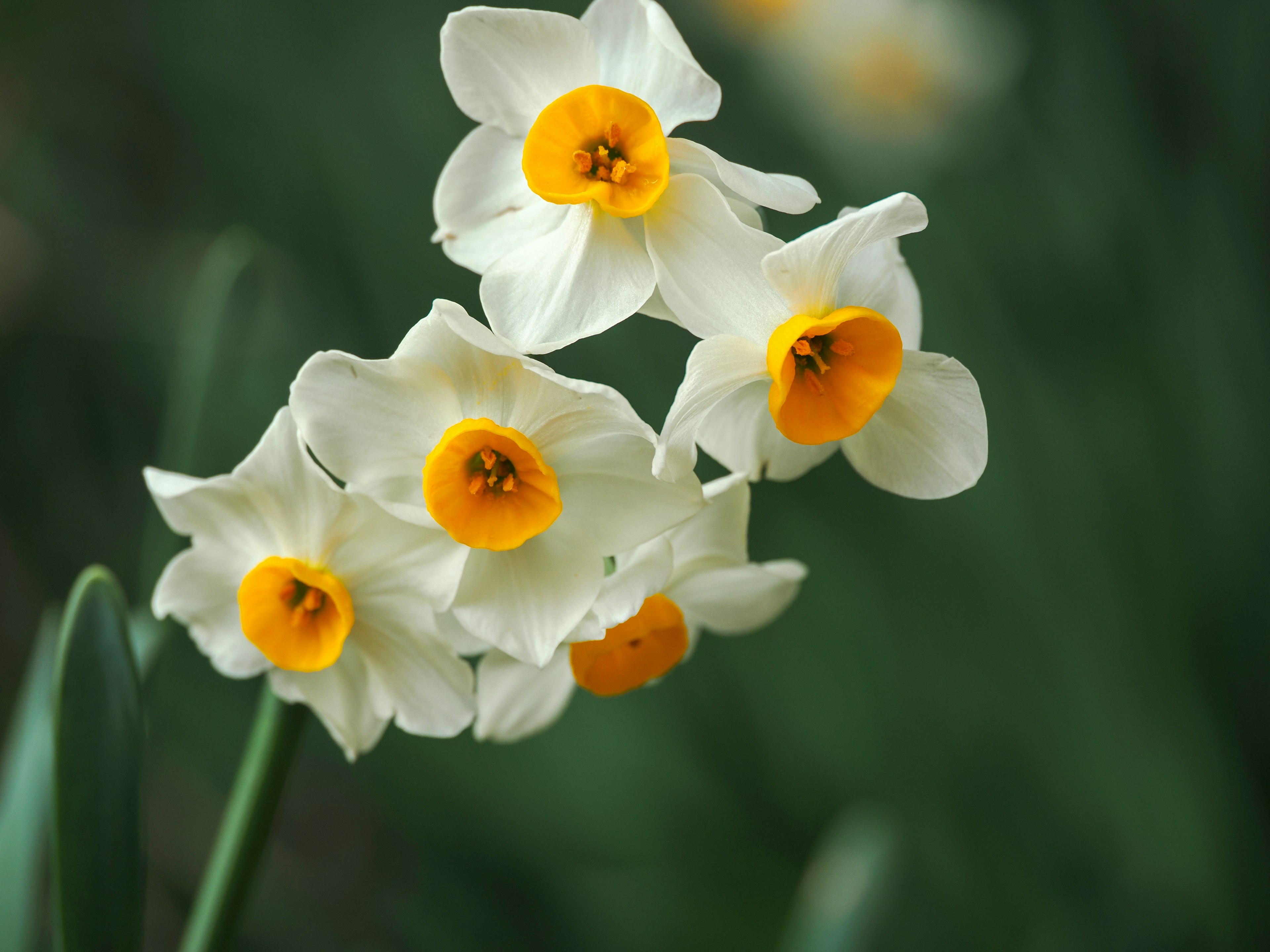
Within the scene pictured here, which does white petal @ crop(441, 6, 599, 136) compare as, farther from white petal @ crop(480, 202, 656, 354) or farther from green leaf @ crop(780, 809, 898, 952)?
green leaf @ crop(780, 809, 898, 952)

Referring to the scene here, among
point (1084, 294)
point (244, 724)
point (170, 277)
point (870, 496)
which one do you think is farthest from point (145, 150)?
point (1084, 294)

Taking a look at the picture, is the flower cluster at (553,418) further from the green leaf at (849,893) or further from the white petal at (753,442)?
the green leaf at (849,893)

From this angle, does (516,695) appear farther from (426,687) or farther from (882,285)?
(882,285)

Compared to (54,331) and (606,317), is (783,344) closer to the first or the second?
(606,317)

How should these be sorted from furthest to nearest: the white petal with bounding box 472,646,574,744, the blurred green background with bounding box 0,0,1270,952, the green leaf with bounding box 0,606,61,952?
the blurred green background with bounding box 0,0,1270,952
the green leaf with bounding box 0,606,61,952
the white petal with bounding box 472,646,574,744

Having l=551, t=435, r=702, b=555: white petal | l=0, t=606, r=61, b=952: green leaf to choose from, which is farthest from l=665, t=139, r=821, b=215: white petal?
l=0, t=606, r=61, b=952: green leaf

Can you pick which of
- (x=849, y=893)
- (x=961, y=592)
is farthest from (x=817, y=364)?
(x=961, y=592)
